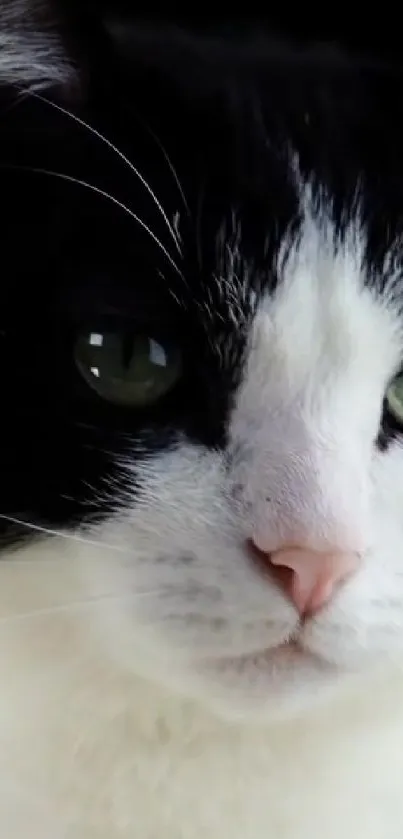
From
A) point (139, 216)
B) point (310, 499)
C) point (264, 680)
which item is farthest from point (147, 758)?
point (139, 216)

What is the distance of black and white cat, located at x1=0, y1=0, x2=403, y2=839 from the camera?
566mm

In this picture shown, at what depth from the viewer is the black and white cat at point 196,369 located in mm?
566

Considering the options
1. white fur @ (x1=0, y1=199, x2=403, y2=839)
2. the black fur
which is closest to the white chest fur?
white fur @ (x1=0, y1=199, x2=403, y2=839)

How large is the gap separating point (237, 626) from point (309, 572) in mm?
50

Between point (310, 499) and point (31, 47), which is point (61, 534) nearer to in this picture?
point (310, 499)

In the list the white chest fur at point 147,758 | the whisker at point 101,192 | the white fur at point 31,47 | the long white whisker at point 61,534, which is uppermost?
the white fur at point 31,47

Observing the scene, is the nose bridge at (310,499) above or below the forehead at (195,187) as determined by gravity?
below

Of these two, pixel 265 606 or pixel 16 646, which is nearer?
pixel 265 606

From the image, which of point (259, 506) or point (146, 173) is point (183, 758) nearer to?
point (259, 506)

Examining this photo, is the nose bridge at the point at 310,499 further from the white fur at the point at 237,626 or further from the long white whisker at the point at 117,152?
the long white whisker at the point at 117,152

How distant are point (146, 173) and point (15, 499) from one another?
21 cm

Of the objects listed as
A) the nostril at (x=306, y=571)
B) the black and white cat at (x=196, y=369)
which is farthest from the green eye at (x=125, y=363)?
the nostril at (x=306, y=571)

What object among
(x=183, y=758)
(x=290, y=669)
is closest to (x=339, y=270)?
(x=290, y=669)

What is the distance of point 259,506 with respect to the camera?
559 mm
